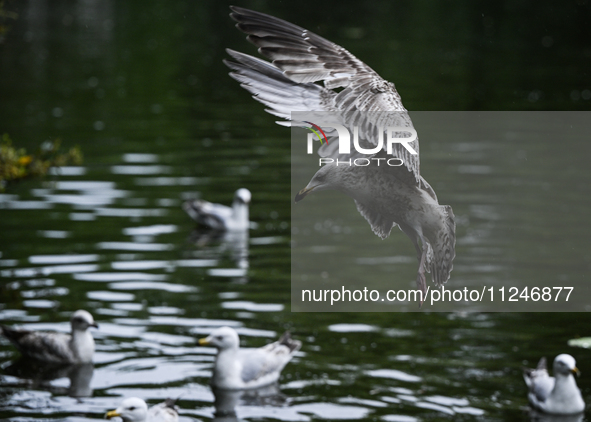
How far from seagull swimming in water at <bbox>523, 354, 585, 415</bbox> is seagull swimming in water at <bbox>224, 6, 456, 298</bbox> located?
8.55 metres

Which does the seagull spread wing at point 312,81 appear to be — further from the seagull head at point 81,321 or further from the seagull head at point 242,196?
the seagull head at point 242,196

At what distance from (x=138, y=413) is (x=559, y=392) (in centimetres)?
473

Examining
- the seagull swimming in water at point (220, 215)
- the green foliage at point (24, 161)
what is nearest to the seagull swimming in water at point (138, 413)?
the green foliage at point (24, 161)

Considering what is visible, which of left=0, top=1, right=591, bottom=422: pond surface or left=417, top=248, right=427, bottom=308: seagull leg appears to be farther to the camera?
left=0, top=1, right=591, bottom=422: pond surface

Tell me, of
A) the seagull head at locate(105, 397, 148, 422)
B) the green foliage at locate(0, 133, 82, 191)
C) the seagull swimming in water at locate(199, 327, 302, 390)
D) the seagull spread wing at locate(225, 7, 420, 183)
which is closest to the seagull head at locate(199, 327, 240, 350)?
the seagull swimming in water at locate(199, 327, 302, 390)

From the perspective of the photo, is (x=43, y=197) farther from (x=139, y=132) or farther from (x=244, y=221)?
(x=139, y=132)

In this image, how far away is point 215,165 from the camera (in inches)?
890

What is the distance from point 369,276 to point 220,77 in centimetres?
2650

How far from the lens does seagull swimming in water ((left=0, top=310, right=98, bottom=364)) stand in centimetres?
1105

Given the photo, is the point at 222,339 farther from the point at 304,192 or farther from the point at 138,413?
the point at 304,192

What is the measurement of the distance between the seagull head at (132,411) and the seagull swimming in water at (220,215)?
29.7 ft

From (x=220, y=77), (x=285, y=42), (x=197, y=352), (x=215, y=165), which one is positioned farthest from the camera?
(x=220, y=77)

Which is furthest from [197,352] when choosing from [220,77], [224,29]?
[224,29]

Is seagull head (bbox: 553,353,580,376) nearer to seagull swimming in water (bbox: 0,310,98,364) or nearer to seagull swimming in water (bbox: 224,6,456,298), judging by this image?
seagull swimming in water (bbox: 0,310,98,364)
